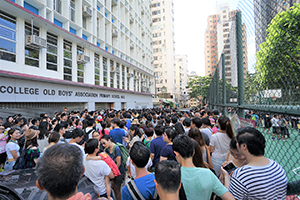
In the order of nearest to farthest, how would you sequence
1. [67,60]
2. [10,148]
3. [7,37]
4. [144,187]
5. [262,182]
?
[262,182] < [144,187] < [10,148] < [7,37] < [67,60]

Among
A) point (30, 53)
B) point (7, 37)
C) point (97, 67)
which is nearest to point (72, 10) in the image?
point (97, 67)

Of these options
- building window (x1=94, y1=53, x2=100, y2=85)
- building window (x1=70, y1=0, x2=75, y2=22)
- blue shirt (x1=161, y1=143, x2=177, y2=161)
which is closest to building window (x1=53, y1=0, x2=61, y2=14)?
building window (x1=70, y1=0, x2=75, y2=22)

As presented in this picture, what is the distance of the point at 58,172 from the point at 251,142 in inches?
64.0

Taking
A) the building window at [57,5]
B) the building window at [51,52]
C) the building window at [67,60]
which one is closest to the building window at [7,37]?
the building window at [51,52]

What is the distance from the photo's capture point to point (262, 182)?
130 cm

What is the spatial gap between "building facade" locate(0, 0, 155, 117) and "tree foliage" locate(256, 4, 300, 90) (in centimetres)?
1089

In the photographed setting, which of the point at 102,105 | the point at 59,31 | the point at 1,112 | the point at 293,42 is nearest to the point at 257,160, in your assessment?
the point at 293,42

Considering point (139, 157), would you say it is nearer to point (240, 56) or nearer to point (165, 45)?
point (240, 56)

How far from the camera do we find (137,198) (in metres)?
1.70

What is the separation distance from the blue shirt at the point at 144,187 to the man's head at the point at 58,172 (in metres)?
0.72

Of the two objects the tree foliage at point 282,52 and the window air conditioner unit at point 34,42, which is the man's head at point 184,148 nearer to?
the tree foliage at point 282,52

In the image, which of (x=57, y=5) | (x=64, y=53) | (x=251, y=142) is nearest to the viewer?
(x=251, y=142)

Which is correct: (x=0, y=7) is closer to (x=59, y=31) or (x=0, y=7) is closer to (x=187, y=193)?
(x=59, y=31)

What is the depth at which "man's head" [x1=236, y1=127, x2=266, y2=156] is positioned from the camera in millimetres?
1427
